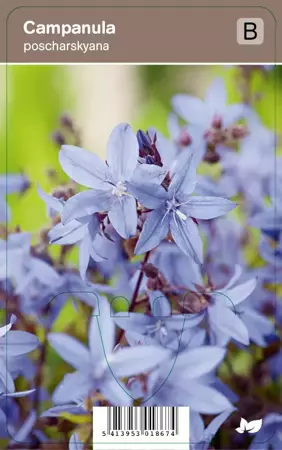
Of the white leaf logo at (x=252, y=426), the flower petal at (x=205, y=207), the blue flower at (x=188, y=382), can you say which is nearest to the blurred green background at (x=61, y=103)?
the flower petal at (x=205, y=207)

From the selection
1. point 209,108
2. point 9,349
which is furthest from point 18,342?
point 209,108

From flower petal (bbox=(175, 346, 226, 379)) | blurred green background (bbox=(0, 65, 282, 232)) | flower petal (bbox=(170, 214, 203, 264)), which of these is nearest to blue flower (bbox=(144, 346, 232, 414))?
flower petal (bbox=(175, 346, 226, 379))

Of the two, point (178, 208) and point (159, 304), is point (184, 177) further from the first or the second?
point (159, 304)
